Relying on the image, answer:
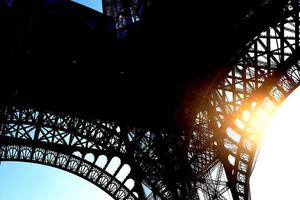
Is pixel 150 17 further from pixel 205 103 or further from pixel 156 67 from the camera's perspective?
pixel 205 103

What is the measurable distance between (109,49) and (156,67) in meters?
2.23

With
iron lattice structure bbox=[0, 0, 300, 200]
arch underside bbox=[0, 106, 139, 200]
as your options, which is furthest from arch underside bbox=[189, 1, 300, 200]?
arch underside bbox=[0, 106, 139, 200]

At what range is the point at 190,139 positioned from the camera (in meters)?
17.8

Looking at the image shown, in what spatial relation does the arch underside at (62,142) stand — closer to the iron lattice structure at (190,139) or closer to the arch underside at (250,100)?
the iron lattice structure at (190,139)

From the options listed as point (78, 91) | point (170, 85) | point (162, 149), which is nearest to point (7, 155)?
point (78, 91)

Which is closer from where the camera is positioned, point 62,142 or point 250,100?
point 250,100

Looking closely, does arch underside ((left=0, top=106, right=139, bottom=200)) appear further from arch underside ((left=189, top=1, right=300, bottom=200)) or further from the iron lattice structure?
arch underside ((left=189, top=1, right=300, bottom=200))

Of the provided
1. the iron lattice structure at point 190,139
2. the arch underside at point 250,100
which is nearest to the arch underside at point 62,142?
the iron lattice structure at point 190,139

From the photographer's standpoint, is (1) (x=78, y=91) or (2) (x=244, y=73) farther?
(1) (x=78, y=91)

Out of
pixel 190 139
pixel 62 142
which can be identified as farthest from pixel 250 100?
pixel 62 142

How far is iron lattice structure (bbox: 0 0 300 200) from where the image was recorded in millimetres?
15508

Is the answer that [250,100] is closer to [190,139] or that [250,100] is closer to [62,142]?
[190,139]

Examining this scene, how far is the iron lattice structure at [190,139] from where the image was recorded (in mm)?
15508

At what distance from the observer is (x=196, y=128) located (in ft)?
56.8
